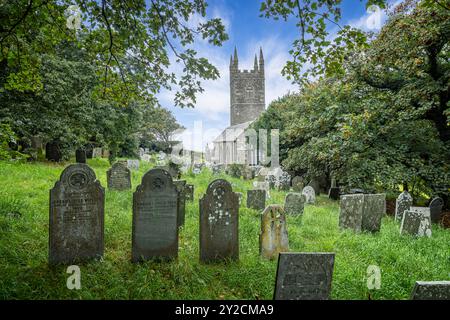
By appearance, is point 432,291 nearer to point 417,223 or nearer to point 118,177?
point 417,223

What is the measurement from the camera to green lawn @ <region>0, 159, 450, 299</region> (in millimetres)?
3514

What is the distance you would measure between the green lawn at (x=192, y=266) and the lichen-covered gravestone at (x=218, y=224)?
0.24 meters

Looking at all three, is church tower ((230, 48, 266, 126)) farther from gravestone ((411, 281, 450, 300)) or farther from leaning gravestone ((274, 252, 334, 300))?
gravestone ((411, 281, 450, 300))

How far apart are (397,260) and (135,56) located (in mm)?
6014

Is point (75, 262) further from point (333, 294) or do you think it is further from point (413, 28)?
point (413, 28)

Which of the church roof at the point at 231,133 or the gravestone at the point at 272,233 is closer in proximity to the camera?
the gravestone at the point at 272,233

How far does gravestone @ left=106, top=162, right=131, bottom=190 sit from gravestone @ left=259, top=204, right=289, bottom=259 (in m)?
6.54

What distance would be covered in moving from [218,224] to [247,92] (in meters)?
57.6

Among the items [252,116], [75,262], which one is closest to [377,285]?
[75,262]

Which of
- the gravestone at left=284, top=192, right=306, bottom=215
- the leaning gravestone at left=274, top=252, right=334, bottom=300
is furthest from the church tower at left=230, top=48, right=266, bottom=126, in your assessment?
the leaning gravestone at left=274, top=252, right=334, bottom=300

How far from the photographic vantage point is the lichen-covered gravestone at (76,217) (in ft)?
13.5

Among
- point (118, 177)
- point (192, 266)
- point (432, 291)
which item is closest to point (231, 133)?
point (118, 177)

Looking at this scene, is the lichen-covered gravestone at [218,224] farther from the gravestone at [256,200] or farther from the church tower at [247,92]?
the church tower at [247,92]

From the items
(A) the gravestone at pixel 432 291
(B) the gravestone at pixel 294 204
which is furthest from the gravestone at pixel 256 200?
(A) the gravestone at pixel 432 291
